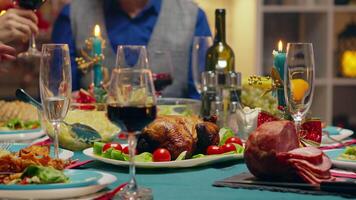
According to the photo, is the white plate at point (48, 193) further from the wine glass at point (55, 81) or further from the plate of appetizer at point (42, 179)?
the wine glass at point (55, 81)

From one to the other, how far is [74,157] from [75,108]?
0.27 meters

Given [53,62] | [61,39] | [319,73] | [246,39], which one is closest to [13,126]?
[53,62]

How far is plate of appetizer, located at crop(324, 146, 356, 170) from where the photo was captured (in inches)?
60.0

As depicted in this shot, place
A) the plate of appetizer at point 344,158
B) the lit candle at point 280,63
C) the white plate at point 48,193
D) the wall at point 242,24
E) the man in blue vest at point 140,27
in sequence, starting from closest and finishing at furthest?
the white plate at point 48,193 → the plate of appetizer at point 344,158 → the lit candle at point 280,63 → the man in blue vest at point 140,27 → the wall at point 242,24

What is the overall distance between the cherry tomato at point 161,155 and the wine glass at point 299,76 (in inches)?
11.2

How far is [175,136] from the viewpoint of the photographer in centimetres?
162

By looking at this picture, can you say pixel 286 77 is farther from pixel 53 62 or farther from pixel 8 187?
pixel 8 187

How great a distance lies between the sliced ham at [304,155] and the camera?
55.2 inches

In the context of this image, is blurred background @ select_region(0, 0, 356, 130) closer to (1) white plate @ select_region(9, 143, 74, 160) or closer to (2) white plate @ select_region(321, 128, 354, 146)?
(2) white plate @ select_region(321, 128, 354, 146)

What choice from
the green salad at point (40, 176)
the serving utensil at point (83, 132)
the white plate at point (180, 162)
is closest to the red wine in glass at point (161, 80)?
the serving utensil at point (83, 132)

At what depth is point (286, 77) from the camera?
160cm

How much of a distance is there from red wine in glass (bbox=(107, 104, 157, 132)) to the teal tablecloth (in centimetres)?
13

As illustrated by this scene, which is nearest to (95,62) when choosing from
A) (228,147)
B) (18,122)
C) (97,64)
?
(97,64)

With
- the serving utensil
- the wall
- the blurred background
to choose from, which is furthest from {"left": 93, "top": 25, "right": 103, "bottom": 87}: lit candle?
the wall
